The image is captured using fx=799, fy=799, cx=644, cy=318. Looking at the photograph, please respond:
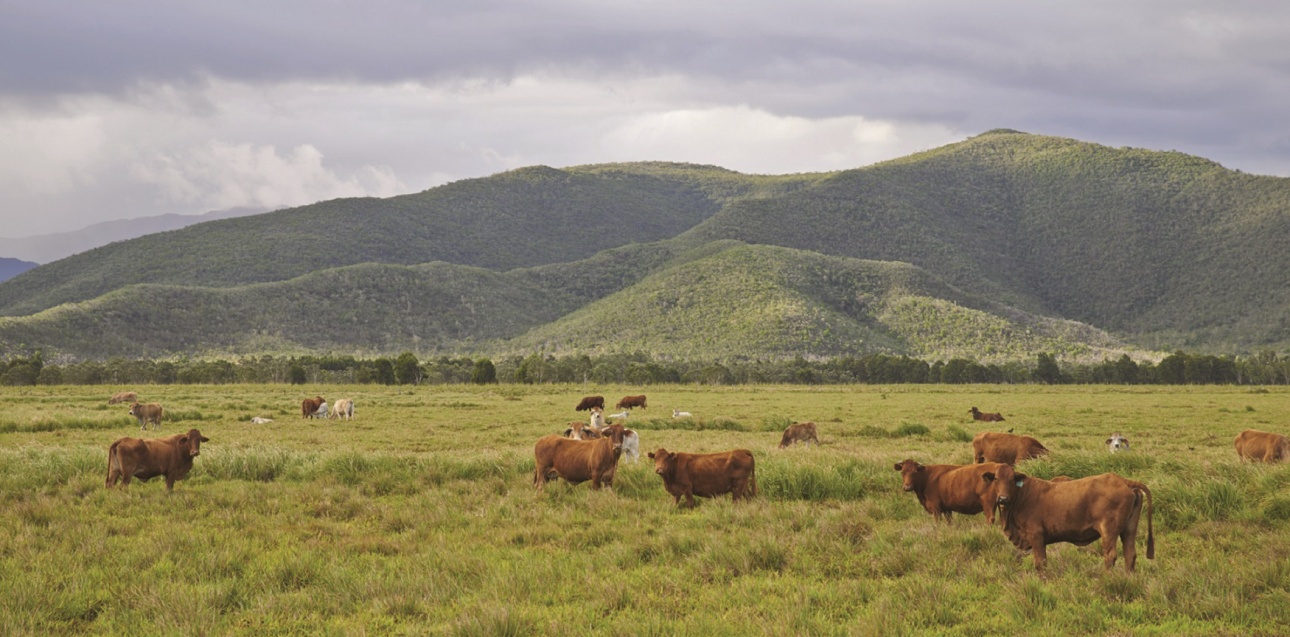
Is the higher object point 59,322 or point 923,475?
point 59,322

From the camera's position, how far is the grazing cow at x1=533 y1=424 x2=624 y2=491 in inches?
556

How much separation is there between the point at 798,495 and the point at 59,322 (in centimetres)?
13444

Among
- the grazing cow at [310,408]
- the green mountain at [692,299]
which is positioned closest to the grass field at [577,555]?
the grazing cow at [310,408]

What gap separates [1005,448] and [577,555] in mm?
11878

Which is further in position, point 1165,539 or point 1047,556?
point 1165,539

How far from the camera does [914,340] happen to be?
125m

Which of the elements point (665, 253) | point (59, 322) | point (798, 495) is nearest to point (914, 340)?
point (665, 253)

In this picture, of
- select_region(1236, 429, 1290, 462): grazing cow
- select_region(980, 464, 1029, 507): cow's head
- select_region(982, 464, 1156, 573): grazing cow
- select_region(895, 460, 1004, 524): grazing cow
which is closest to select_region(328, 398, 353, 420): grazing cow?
select_region(895, 460, 1004, 524): grazing cow

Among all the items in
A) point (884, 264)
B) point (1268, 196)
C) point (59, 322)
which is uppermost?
point (1268, 196)

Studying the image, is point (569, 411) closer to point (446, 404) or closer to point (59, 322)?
point (446, 404)

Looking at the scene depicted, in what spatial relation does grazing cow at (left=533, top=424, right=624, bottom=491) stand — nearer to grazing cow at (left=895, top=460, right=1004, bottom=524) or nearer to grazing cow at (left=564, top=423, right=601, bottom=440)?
grazing cow at (left=564, top=423, right=601, bottom=440)

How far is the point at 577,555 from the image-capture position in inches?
376

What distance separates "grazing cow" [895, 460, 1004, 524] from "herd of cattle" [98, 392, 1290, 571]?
1cm

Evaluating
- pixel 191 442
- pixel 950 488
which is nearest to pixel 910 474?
pixel 950 488
